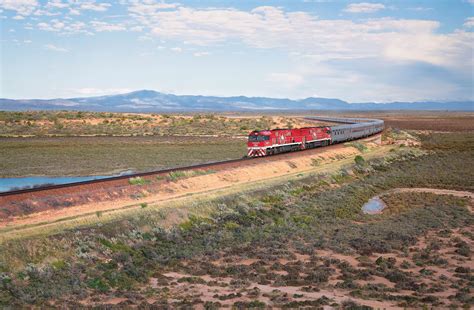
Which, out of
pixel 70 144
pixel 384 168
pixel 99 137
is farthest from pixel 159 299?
pixel 99 137

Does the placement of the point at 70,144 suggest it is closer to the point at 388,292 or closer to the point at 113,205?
the point at 113,205

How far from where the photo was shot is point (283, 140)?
59.2m

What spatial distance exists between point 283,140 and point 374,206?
68.8 feet

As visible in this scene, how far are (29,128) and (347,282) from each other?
3348 inches

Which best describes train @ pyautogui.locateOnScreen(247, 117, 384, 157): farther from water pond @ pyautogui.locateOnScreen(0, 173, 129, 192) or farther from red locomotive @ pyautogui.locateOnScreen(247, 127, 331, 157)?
water pond @ pyautogui.locateOnScreen(0, 173, 129, 192)

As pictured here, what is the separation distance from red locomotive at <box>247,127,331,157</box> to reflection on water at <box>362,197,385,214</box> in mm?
15165

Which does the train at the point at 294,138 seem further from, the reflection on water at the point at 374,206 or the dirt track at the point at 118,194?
the reflection on water at the point at 374,206

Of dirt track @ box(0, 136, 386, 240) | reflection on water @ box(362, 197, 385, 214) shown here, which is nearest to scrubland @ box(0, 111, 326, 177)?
dirt track @ box(0, 136, 386, 240)

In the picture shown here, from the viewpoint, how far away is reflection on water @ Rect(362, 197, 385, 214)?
37.7 m

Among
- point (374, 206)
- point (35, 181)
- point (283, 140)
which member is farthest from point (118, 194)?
point (283, 140)

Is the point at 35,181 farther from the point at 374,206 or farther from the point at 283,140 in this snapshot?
the point at 374,206

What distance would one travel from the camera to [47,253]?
21375mm

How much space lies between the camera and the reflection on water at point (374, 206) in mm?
37719

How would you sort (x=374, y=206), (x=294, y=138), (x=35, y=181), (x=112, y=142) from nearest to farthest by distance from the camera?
(x=374, y=206), (x=35, y=181), (x=294, y=138), (x=112, y=142)
